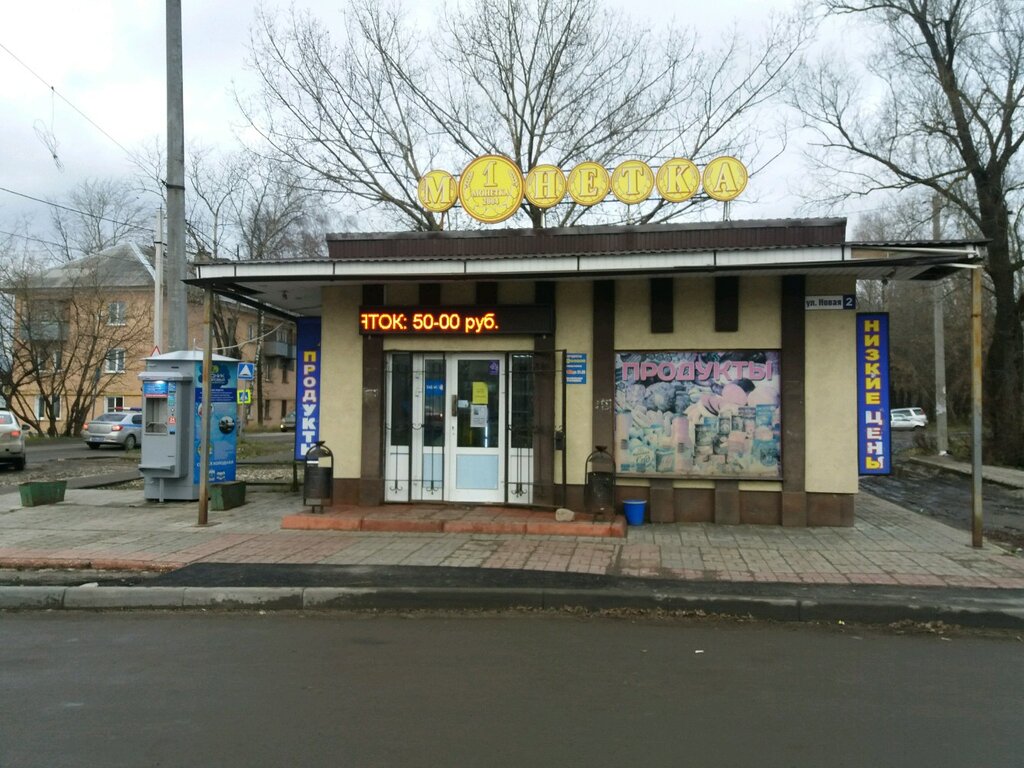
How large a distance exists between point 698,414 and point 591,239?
112 inches

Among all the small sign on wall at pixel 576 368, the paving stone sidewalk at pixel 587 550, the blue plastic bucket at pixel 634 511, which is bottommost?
the paving stone sidewalk at pixel 587 550

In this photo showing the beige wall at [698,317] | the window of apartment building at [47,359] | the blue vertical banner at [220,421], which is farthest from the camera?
the window of apartment building at [47,359]

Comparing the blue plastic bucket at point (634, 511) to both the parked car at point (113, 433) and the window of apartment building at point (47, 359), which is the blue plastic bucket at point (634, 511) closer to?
the parked car at point (113, 433)

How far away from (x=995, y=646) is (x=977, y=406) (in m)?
3.55

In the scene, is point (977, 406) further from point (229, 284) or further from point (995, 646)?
point (229, 284)

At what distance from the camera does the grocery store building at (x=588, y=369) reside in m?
10.4

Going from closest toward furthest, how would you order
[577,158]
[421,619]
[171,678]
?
[171,678], [421,619], [577,158]

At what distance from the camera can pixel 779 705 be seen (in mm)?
4816

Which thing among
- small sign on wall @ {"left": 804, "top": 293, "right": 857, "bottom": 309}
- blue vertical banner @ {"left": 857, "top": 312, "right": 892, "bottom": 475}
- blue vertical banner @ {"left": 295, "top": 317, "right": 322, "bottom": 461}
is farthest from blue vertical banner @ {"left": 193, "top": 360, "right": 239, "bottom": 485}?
blue vertical banner @ {"left": 857, "top": 312, "right": 892, "bottom": 475}

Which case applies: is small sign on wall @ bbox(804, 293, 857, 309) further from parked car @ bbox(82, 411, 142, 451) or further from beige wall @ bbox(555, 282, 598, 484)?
parked car @ bbox(82, 411, 142, 451)

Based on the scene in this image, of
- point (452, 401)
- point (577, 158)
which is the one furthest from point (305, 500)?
point (577, 158)

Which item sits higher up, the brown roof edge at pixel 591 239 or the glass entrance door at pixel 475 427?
the brown roof edge at pixel 591 239

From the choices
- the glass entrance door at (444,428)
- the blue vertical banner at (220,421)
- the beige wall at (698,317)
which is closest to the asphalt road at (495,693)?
the glass entrance door at (444,428)

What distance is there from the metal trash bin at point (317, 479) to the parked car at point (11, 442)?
42.5 feet
